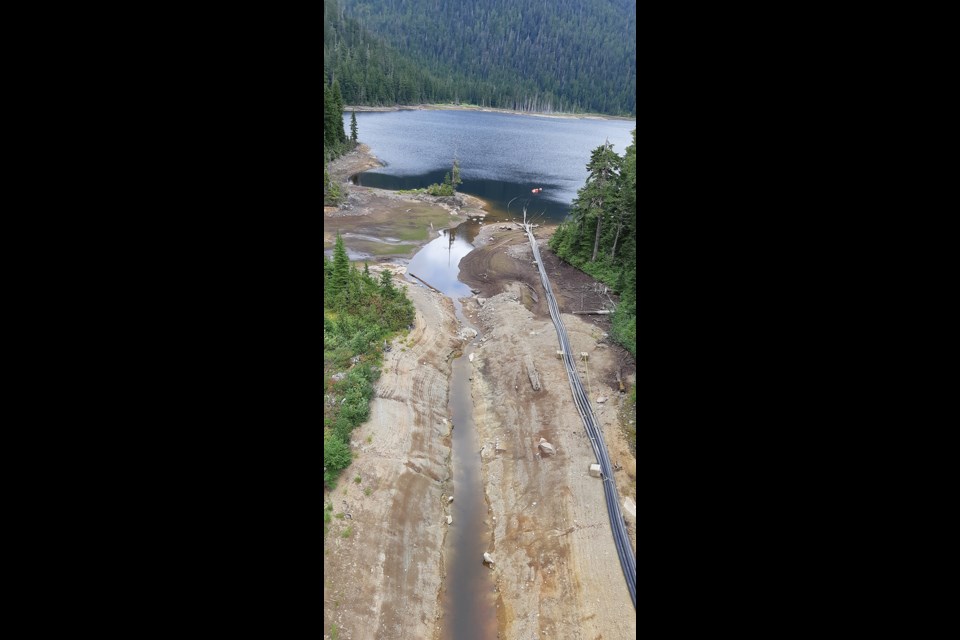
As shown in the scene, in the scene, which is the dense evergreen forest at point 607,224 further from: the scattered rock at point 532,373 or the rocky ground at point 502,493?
the scattered rock at point 532,373

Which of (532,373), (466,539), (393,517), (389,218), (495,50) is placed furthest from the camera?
(495,50)

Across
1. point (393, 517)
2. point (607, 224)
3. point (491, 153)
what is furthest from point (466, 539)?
point (491, 153)

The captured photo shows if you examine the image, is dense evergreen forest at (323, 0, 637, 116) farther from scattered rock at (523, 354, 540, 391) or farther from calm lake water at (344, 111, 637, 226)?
scattered rock at (523, 354, 540, 391)

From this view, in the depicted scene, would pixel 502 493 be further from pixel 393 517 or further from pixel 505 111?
pixel 505 111

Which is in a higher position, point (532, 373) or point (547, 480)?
point (532, 373)

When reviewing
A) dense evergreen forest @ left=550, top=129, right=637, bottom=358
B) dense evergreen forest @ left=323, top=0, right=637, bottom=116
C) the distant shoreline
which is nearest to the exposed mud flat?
dense evergreen forest @ left=550, top=129, right=637, bottom=358
